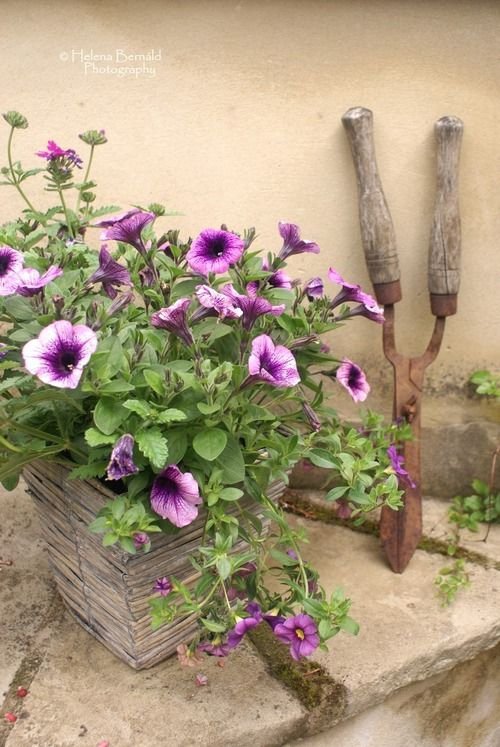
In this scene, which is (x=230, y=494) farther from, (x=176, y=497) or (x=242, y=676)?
(x=242, y=676)

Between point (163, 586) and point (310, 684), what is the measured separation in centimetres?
38

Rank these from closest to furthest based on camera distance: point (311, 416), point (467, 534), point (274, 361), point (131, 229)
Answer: point (274, 361)
point (131, 229)
point (311, 416)
point (467, 534)

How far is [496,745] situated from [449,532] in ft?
1.64

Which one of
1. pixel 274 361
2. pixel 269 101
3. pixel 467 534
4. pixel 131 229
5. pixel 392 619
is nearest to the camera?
pixel 274 361

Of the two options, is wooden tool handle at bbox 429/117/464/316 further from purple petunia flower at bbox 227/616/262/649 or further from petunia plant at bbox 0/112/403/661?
purple petunia flower at bbox 227/616/262/649

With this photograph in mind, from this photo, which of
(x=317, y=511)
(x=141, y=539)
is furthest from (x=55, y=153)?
(x=317, y=511)

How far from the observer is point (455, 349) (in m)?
1.96

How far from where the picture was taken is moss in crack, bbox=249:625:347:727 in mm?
1434

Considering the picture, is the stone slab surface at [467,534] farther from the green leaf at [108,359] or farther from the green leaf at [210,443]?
the green leaf at [108,359]

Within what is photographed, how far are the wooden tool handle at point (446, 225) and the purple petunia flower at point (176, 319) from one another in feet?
2.78

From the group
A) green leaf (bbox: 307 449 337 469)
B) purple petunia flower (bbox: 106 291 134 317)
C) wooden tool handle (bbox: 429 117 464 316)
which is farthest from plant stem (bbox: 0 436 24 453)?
wooden tool handle (bbox: 429 117 464 316)

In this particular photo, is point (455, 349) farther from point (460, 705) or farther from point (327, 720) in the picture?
point (327, 720)

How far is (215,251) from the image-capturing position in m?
1.28


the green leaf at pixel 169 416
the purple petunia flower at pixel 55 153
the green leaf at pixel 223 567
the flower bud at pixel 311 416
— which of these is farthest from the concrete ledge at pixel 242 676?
the purple petunia flower at pixel 55 153
